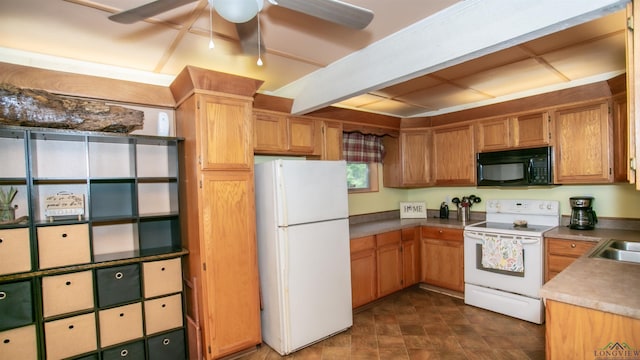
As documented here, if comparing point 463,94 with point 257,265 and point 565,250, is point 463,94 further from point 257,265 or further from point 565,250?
point 257,265

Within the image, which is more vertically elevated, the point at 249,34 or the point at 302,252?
the point at 249,34

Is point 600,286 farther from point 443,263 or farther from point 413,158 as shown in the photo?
point 413,158

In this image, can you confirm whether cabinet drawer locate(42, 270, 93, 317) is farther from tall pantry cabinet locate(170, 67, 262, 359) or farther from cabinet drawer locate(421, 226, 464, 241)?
cabinet drawer locate(421, 226, 464, 241)

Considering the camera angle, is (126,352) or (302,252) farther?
(302,252)

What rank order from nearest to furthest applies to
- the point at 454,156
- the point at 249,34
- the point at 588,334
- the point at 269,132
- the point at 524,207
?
the point at 588,334 → the point at 249,34 → the point at 269,132 → the point at 524,207 → the point at 454,156

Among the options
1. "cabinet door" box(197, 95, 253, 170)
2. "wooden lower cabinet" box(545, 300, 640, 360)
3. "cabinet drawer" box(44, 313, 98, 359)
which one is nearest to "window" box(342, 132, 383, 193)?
"cabinet door" box(197, 95, 253, 170)

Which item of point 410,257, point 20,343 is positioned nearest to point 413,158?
point 410,257

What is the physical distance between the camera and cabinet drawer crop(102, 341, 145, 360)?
2.32m

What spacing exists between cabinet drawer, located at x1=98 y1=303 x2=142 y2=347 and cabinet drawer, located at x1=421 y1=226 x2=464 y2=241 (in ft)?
10.4

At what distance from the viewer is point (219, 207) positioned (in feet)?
8.21

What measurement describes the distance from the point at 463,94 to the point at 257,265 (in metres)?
2.97

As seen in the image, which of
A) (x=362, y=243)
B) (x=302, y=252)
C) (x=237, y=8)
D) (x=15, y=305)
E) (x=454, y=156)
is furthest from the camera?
(x=454, y=156)

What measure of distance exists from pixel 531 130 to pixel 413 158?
4.56 feet

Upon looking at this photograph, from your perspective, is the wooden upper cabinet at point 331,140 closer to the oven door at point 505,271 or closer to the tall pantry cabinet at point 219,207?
the tall pantry cabinet at point 219,207
